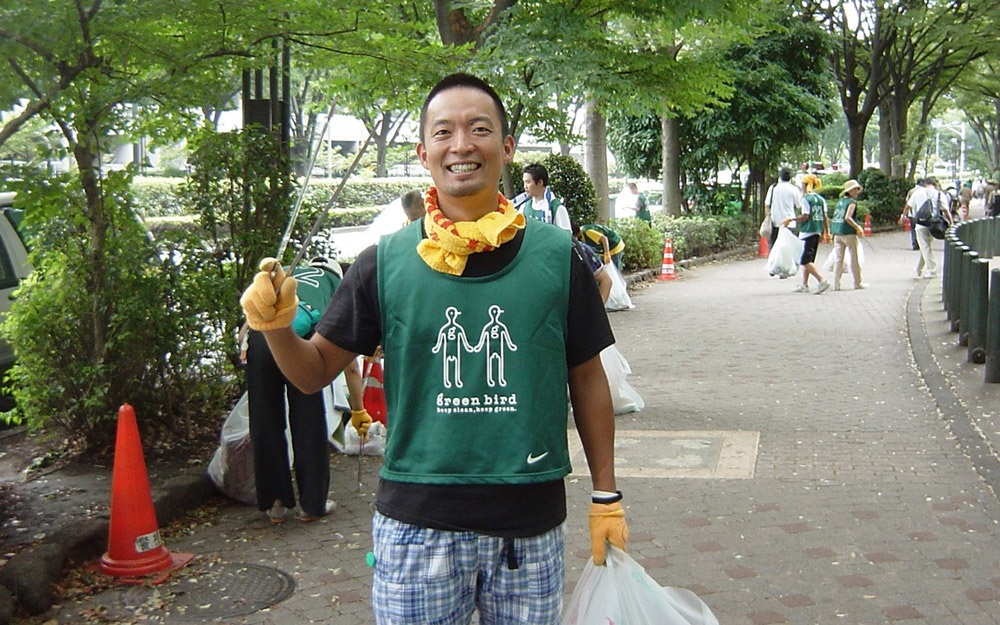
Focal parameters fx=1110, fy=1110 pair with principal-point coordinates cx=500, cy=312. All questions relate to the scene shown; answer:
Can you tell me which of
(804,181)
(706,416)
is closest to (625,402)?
(706,416)

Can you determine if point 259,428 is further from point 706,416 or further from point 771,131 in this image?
point 771,131

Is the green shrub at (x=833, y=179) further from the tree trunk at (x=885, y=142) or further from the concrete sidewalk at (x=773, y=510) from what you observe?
the concrete sidewalk at (x=773, y=510)

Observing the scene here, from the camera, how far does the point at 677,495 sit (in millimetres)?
6742

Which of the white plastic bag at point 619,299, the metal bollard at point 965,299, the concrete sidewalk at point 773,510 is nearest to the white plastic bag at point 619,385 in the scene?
the concrete sidewalk at point 773,510

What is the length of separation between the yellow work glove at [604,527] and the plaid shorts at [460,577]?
179 mm

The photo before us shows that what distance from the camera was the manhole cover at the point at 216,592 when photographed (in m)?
5.03

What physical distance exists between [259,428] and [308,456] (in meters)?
0.31

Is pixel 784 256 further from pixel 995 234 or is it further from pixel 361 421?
pixel 361 421

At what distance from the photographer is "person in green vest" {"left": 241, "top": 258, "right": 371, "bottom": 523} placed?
6.16m

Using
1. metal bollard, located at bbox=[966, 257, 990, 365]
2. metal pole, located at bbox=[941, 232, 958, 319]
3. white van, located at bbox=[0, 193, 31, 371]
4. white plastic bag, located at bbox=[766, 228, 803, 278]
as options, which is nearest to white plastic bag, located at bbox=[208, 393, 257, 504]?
white van, located at bbox=[0, 193, 31, 371]

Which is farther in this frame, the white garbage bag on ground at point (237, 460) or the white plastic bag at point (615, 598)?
the white garbage bag on ground at point (237, 460)

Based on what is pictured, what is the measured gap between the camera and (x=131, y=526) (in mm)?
5406

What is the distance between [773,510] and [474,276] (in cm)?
426

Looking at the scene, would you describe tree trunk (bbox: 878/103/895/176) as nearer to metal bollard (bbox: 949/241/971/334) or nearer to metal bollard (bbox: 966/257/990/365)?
metal bollard (bbox: 949/241/971/334)
